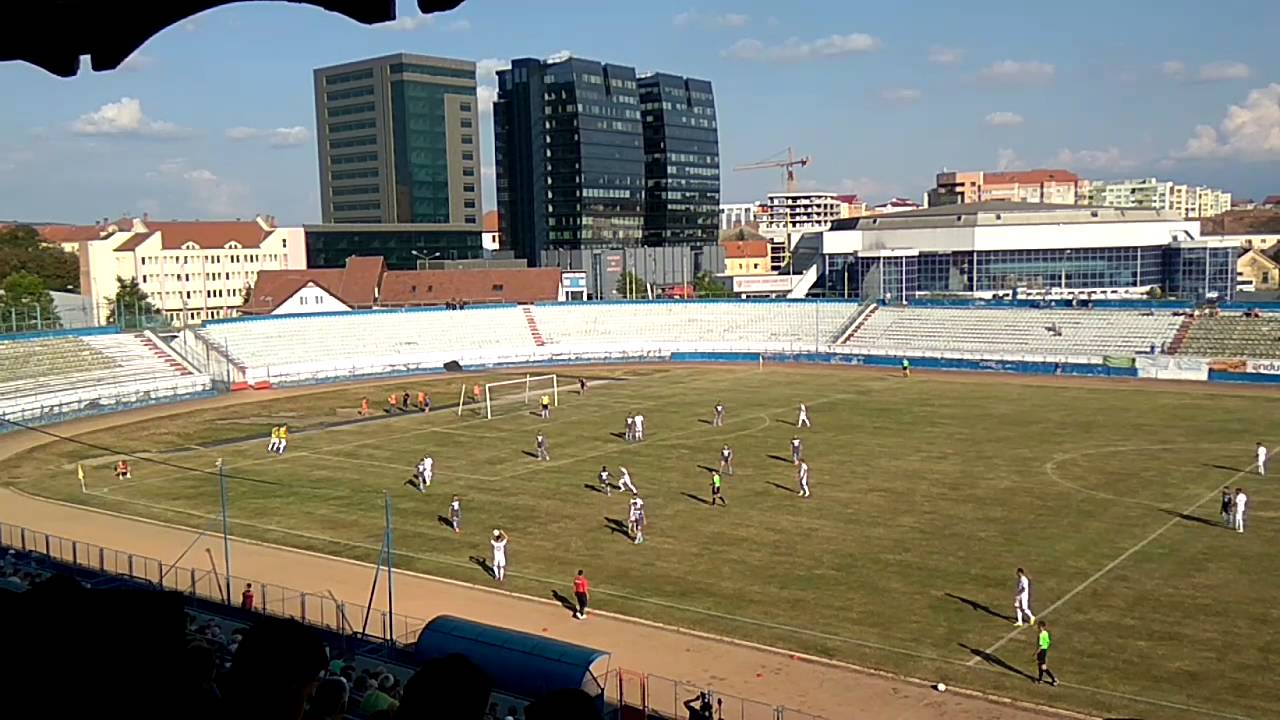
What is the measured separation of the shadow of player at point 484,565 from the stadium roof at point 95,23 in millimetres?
19029

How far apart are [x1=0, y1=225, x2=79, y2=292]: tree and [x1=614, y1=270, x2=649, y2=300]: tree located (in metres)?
57.8

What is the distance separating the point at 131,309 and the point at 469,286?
29.6 metres

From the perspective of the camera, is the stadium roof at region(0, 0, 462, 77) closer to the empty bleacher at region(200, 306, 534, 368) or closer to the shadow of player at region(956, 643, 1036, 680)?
the shadow of player at region(956, 643, 1036, 680)

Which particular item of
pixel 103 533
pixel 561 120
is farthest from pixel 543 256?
pixel 103 533

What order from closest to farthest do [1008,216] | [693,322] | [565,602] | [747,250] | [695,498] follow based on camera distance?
[565,602] < [695,498] < [693,322] < [1008,216] < [747,250]

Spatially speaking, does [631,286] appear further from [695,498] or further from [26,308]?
[695,498]

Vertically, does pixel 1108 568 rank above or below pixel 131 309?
below

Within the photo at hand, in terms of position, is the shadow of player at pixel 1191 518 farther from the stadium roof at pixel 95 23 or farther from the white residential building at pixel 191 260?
the white residential building at pixel 191 260

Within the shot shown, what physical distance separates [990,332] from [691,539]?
47952mm

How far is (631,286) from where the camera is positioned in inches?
4660

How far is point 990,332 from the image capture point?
236 feet

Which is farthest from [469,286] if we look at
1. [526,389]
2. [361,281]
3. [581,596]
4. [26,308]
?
[581,596]

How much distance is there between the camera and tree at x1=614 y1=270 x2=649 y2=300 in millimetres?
118125

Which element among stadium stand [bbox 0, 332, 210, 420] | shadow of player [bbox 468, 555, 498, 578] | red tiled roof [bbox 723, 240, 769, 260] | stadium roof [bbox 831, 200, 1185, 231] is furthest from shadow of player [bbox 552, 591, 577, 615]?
red tiled roof [bbox 723, 240, 769, 260]
